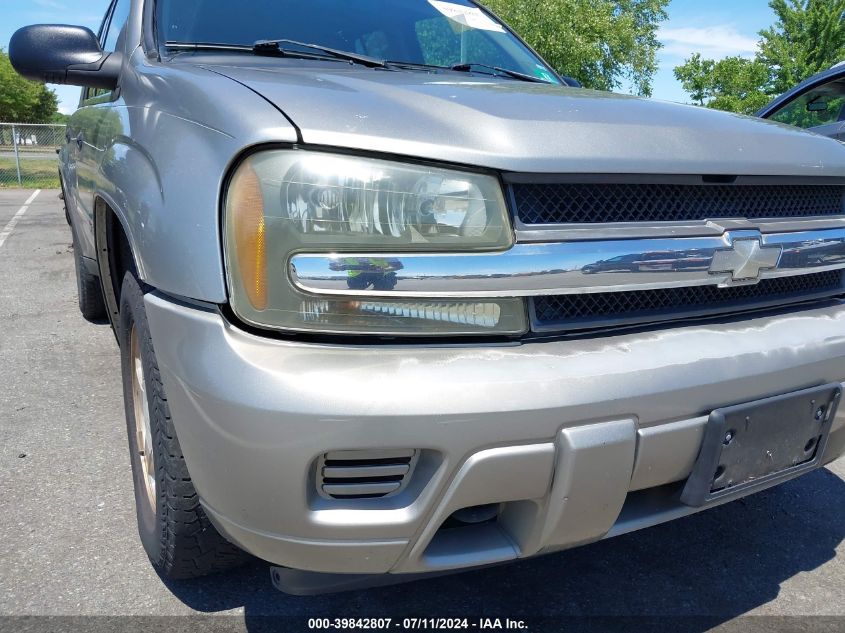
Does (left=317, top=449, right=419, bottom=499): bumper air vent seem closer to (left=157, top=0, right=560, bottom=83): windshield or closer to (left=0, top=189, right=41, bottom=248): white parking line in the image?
(left=157, top=0, right=560, bottom=83): windshield

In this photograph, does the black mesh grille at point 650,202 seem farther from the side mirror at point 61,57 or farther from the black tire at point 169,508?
the side mirror at point 61,57

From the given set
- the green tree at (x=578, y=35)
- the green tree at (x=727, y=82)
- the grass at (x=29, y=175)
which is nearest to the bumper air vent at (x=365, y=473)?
the grass at (x=29, y=175)

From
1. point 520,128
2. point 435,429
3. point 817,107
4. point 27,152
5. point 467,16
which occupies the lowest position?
point 27,152

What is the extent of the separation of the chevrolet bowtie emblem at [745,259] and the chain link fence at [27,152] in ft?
59.8

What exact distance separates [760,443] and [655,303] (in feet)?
1.30

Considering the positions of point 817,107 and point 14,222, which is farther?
point 14,222

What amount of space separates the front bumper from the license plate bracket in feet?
0.13

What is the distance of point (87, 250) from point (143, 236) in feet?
5.26

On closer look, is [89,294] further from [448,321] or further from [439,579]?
[448,321]

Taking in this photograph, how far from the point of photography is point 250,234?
4.28ft

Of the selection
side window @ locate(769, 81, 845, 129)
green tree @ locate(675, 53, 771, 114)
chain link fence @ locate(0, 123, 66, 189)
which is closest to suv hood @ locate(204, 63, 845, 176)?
side window @ locate(769, 81, 845, 129)

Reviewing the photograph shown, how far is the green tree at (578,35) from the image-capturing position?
66.8 feet

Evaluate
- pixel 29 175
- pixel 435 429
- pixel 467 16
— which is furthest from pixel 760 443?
pixel 29 175

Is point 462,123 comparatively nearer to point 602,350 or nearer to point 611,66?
point 602,350
